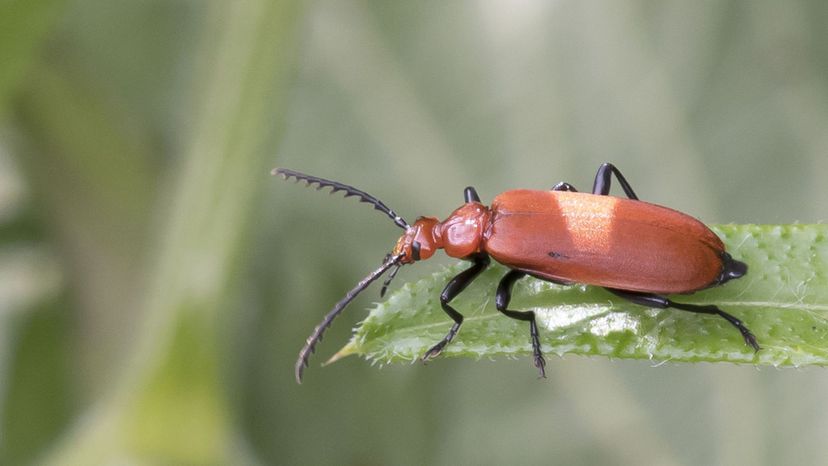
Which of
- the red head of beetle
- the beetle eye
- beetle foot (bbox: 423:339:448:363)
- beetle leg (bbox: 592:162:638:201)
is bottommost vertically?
beetle foot (bbox: 423:339:448:363)

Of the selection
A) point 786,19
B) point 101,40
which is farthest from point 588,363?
point 101,40

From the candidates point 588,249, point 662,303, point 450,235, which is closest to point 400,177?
point 450,235

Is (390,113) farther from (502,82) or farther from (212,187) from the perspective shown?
(212,187)

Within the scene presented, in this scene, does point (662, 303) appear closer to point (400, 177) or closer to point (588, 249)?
point (588, 249)

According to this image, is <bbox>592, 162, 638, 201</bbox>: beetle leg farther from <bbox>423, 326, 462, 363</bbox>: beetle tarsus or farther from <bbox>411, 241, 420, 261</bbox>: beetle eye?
<bbox>423, 326, 462, 363</bbox>: beetle tarsus

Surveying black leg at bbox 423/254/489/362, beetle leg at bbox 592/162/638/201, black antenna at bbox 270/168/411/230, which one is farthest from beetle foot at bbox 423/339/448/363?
beetle leg at bbox 592/162/638/201
